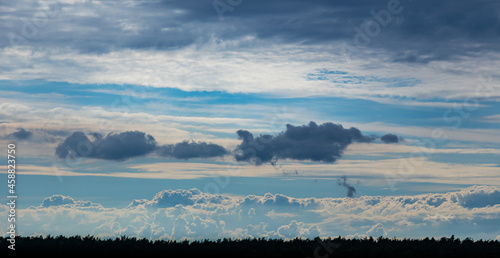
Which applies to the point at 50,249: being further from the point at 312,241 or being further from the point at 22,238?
the point at 312,241

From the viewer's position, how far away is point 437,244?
310 feet

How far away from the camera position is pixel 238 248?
8538cm

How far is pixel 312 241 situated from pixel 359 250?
1328cm

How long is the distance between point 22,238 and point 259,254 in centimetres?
4055

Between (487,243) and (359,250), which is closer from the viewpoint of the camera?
(359,250)

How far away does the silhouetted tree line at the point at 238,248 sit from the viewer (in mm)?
79875

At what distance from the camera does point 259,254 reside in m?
80.2

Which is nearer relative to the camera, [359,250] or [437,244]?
[359,250]

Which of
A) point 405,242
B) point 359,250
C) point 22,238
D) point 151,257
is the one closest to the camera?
point 151,257

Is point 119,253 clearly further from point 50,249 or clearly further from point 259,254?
point 259,254

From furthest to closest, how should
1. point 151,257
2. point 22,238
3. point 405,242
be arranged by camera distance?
point 405,242 → point 22,238 → point 151,257

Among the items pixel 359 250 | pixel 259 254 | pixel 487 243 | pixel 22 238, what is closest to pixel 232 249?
pixel 259 254

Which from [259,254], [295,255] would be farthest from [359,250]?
[259,254]

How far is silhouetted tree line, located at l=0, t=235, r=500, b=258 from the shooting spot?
79.9m
